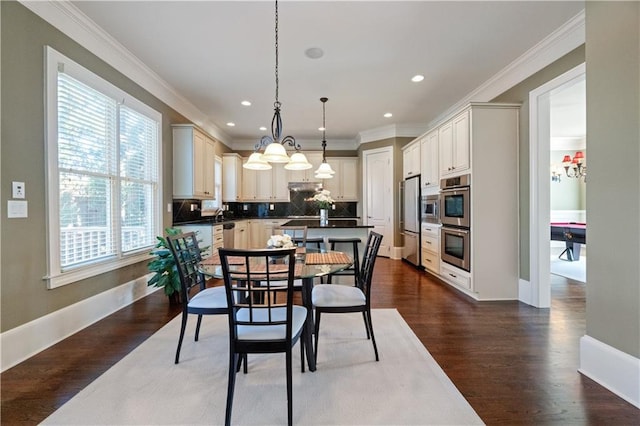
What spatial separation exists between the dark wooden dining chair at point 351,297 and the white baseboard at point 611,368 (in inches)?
53.7

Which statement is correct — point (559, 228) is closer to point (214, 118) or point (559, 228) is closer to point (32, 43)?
point (214, 118)

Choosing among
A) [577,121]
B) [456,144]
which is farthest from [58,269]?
[577,121]

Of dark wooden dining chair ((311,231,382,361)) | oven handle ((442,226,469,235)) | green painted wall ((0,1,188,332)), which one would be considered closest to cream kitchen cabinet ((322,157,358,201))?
oven handle ((442,226,469,235))

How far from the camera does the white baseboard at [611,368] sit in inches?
62.6

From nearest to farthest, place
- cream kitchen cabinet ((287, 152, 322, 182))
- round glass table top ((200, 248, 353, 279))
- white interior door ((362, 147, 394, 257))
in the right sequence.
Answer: round glass table top ((200, 248, 353, 279)) < white interior door ((362, 147, 394, 257)) < cream kitchen cabinet ((287, 152, 322, 182))

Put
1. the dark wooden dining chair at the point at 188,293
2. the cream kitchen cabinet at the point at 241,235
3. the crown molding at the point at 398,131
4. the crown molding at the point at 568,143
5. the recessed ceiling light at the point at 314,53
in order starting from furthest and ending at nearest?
the crown molding at the point at 568,143 < the crown molding at the point at 398,131 < the cream kitchen cabinet at the point at 241,235 < the recessed ceiling light at the point at 314,53 < the dark wooden dining chair at the point at 188,293

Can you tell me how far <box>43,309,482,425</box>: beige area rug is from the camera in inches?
59.0

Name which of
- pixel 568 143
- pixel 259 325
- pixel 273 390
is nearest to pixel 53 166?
pixel 259 325

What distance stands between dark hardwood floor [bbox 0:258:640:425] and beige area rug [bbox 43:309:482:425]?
0.13 m

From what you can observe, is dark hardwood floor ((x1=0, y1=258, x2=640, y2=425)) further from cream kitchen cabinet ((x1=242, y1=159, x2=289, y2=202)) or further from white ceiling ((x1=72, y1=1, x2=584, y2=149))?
cream kitchen cabinet ((x1=242, y1=159, x2=289, y2=202))

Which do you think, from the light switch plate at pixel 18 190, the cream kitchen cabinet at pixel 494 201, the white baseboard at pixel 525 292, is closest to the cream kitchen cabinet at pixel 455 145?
the cream kitchen cabinet at pixel 494 201

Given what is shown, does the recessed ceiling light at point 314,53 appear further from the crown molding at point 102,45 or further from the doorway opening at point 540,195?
the doorway opening at point 540,195

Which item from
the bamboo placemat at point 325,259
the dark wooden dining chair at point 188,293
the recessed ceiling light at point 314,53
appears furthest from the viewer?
the recessed ceiling light at point 314,53

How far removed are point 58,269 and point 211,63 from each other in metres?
2.60
